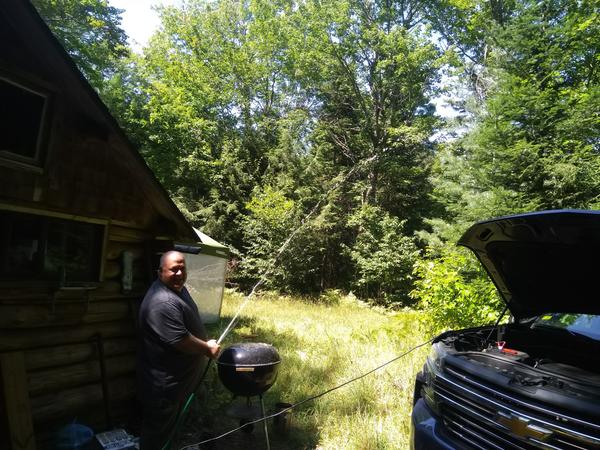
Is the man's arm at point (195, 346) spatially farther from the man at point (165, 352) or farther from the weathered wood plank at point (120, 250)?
the weathered wood plank at point (120, 250)

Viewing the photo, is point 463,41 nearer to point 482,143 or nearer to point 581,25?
point 581,25

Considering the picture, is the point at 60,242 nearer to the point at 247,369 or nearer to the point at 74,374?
the point at 74,374

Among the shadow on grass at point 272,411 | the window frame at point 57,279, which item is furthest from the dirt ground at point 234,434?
the window frame at point 57,279

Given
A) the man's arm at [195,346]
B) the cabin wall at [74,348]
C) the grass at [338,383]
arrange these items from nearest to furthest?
the man's arm at [195,346] → the cabin wall at [74,348] → the grass at [338,383]

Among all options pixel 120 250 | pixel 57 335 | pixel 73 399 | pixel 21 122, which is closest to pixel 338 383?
pixel 73 399

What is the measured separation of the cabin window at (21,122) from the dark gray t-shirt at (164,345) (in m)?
1.78

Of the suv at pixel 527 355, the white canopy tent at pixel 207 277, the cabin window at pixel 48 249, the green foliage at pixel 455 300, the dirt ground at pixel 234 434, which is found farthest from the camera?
the white canopy tent at pixel 207 277

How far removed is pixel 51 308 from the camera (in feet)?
13.0

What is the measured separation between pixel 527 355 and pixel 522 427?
994 millimetres

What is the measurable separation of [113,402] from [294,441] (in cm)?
203

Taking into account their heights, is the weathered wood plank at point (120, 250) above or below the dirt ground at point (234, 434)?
above

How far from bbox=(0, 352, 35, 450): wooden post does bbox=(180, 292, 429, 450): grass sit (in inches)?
70.4

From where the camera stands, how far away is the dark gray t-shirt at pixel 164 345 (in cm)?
331

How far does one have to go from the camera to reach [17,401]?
3.51m
